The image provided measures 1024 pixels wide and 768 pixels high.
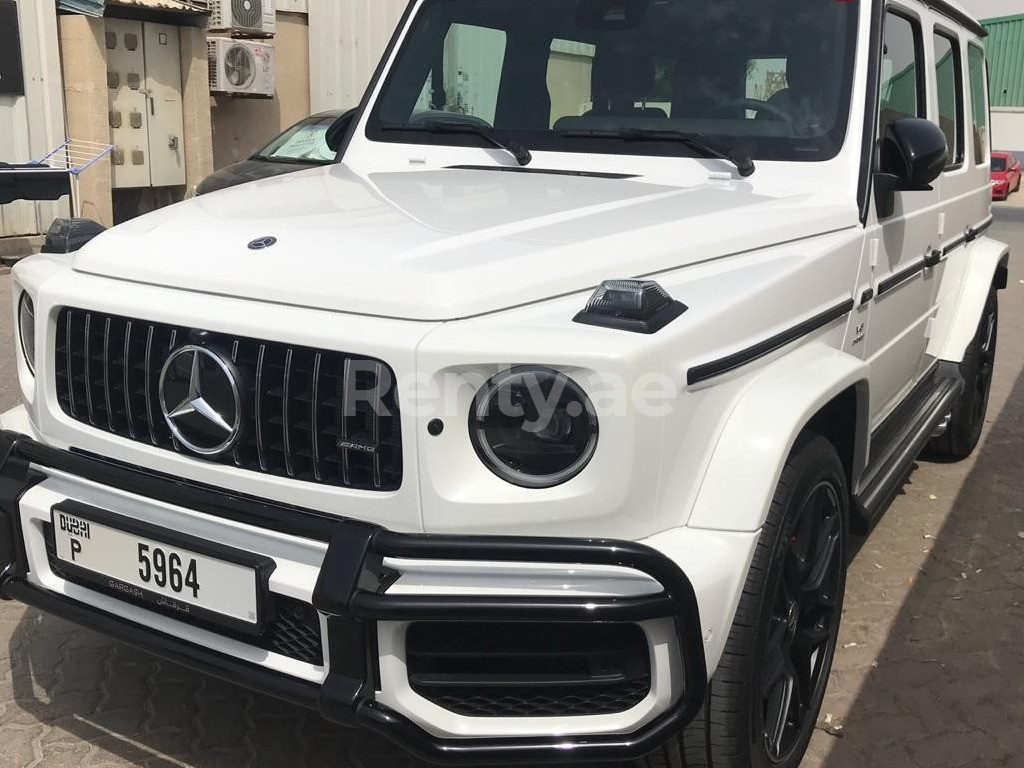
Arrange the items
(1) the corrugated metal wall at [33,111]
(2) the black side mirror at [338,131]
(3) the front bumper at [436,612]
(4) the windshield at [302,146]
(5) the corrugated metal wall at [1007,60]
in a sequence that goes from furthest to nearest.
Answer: (5) the corrugated metal wall at [1007,60] < (1) the corrugated metal wall at [33,111] < (4) the windshield at [302,146] < (2) the black side mirror at [338,131] < (3) the front bumper at [436,612]

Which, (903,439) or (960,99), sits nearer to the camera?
(903,439)

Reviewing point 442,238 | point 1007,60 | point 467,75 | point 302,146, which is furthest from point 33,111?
point 1007,60

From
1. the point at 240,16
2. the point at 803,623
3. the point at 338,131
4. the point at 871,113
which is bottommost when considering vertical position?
the point at 803,623

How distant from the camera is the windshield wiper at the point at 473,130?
3199 millimetres

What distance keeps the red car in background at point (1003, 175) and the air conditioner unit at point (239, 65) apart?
18.9 metres

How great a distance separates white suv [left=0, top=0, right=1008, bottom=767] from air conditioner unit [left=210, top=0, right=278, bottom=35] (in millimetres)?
10451

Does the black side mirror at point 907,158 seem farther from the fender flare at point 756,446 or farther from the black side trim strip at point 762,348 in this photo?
the fender flare at point 756,446

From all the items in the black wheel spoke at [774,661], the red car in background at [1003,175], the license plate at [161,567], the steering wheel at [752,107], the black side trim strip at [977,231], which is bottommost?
the red car in background at [1003,175]

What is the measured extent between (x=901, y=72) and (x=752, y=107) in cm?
67

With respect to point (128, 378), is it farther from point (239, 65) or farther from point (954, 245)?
point (239, 65)

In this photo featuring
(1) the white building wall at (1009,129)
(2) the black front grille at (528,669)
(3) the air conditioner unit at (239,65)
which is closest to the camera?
(2) the black front grille at (528,669)

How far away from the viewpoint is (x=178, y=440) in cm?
220

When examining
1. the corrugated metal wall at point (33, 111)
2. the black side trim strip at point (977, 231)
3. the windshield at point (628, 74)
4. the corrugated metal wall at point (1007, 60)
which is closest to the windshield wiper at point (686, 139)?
the windshield at point (628, 74)

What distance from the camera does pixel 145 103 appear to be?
39.6 feet
